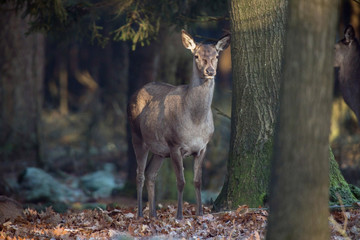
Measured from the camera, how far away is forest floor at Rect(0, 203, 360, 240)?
270 inches

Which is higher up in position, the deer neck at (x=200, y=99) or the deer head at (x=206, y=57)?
the deer head at (x=206, y=57)

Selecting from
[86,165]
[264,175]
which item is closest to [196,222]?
[264,175]

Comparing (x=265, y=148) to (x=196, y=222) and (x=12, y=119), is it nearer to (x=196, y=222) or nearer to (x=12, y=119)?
(x=196, y=222)

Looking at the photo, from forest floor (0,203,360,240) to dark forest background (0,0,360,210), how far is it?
2818 millimetres

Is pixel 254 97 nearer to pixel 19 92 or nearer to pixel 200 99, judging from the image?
pixel 200 99

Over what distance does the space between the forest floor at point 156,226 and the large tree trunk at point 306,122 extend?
148 cm

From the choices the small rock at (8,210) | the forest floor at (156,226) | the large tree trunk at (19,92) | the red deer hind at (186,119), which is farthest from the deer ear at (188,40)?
the large tree trunk at (19,92)

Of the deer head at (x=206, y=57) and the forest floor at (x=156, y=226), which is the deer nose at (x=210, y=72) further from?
the forest floor at (x=156, y=226)

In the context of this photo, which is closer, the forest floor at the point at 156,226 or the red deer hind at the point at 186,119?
the forest floor at the point at 156,226

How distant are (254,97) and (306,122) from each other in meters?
3.30

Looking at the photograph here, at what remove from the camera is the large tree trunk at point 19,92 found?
55.5 ft

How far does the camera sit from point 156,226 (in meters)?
7.54

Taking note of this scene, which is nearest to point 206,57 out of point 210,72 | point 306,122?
point 210,72

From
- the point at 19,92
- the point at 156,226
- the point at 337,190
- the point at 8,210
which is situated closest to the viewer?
the point at 156,226
